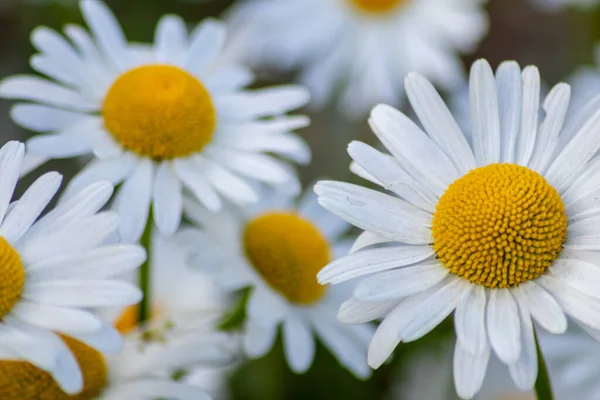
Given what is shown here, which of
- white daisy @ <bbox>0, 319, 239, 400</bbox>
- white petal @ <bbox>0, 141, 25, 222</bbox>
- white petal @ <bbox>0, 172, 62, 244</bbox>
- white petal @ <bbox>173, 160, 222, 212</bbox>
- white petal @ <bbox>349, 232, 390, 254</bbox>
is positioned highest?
white petal @ <bbox>0, 141, 25, 222</bbox>

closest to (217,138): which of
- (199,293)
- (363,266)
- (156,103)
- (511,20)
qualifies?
(156,103)

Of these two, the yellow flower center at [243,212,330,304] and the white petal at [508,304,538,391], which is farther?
the yellow flower center at [243,212,330,304]

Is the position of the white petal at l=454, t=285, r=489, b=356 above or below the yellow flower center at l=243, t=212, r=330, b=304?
above

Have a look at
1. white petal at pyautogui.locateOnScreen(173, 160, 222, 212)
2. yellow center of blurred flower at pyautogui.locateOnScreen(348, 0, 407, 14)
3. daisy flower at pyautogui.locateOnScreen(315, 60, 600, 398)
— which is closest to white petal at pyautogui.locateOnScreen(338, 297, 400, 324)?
daisy flower at pyautogui.locateOnScreen(315, 60, 600, 398)

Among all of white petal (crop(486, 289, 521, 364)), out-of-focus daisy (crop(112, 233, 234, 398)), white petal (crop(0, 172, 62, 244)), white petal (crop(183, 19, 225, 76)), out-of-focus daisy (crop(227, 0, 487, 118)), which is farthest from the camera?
out-of-focus daisy (crop(227, 0, 487, 118))

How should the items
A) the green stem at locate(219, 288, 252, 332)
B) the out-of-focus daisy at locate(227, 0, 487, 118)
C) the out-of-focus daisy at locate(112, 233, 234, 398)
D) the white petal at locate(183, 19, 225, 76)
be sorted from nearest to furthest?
the green stem at locate(219, 288, 252, 332) → the white petal at locate(183, 19, 225, 76) → the out-of-focus daisy at locate(112, 233, 234, 398) → the out-of-focus daisy at locate(227, 0, 487, 118)

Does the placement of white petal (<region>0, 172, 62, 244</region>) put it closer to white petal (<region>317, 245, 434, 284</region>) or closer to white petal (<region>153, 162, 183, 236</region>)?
white petal (<region>153, 162, 183, 236</region>)

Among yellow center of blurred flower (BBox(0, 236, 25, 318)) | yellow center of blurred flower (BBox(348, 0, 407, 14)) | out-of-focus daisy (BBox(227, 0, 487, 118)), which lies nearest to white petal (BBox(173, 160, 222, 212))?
yellow center of blurred flower (BBox(0, 236, 25, 318))
